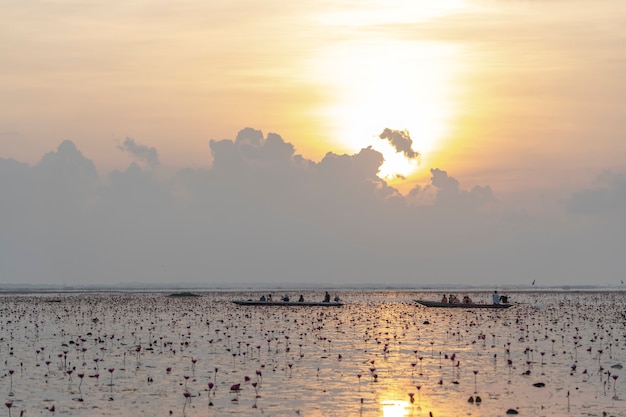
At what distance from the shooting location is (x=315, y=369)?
3744 centimetres

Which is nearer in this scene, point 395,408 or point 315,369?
point 395,408

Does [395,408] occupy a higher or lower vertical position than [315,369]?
lower

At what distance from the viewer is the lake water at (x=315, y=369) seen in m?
29.0

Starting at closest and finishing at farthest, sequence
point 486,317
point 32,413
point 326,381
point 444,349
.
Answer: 1. point 32,413
2. point 326,381
3. point 444,349
4. point 486,317

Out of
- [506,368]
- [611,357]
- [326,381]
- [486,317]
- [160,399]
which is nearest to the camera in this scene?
[160,399]

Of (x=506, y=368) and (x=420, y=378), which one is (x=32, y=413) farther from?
(x=506, y=368)

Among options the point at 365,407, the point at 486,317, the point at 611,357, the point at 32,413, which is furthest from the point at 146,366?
the point at 486,317

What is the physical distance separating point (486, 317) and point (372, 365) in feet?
121

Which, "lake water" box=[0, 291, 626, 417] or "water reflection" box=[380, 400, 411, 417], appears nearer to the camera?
"water reflection" box=[380, 400, 411, 417]

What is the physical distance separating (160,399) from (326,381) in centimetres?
676

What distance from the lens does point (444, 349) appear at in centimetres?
4556

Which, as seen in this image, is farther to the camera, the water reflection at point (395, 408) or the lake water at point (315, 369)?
the lake water at point (315, 369)

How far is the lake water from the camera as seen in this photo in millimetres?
28984

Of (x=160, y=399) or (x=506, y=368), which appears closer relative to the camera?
(x=160, y=399)
